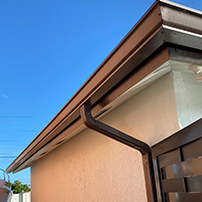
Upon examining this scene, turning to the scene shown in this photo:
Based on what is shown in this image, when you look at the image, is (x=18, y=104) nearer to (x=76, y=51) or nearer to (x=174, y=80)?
(x=76, y=51)

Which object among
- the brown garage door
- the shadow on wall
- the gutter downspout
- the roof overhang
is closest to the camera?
the roof overhang

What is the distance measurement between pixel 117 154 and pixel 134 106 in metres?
0.57

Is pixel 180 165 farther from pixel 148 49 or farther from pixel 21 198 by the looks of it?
pixel 21 198

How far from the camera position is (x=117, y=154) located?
2732 mm

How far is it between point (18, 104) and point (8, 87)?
17.6 ft

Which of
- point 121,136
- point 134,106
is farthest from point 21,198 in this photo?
point 121,136

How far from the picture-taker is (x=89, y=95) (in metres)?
1.87

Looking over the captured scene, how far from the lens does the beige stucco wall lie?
2.08m

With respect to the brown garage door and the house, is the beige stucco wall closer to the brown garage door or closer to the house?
the house

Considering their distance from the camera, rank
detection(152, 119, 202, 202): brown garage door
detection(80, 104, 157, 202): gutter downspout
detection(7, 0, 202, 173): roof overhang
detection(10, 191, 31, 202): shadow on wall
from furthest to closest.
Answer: detection(10, 191, 31, 202): shadow on wall → detection(80, 104, 157, 202): gutter downspout → detection(152, 119, 202, 202): brown garage door → detection(7, 0, 202, 173): roof overhang

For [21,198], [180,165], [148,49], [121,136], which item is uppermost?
[21,198]

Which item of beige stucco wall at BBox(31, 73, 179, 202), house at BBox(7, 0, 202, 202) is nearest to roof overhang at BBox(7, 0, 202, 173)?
house at BBox(7, 0, 202, 202)

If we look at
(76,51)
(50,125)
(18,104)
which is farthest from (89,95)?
(18,104)

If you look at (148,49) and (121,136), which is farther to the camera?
(121,136)
